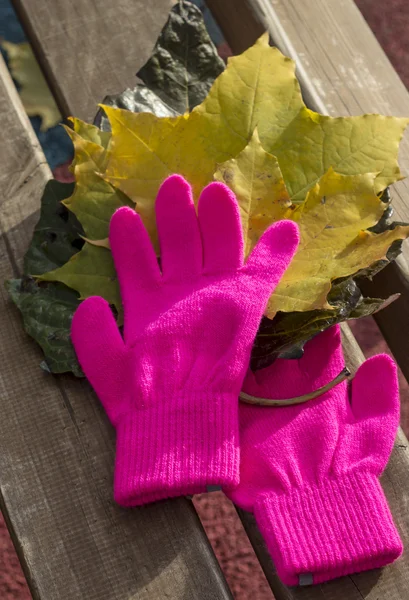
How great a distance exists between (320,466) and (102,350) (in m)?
0.36

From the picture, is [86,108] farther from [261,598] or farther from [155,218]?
[261,598]

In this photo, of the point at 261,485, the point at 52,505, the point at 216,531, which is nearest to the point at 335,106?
the point at 261,485

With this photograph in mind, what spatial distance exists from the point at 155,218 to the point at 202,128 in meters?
0.16

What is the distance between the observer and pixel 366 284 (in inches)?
54.0

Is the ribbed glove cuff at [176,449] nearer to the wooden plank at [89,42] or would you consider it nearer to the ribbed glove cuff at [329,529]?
the ribbed glove cuff at [329,529]

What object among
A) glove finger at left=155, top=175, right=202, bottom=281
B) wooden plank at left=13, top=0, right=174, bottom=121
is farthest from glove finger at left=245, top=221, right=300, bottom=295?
wooden plank at left=13, top=0, right=174, bottom=121

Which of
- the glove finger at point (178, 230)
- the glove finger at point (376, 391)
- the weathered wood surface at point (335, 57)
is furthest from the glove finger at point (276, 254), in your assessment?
the weathered wood surface at point (335, 57)

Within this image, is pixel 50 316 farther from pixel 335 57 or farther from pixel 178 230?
pixel 335 57

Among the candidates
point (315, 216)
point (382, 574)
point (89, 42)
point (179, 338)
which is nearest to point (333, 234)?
point (315, 216)

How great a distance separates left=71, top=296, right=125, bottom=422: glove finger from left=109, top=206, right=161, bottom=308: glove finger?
48 millimetres

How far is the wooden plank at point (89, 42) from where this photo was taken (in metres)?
1.45

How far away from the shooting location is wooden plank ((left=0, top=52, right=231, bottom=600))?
108 cm

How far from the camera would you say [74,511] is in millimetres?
1116

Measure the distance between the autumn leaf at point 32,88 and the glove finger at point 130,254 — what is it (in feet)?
4.52
